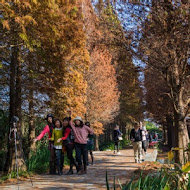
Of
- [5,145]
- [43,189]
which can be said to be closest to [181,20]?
[43,189]

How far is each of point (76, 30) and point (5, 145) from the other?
19.1ft

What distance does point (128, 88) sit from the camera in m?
31.1

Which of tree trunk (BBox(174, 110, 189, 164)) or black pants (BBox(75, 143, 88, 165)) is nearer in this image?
tree trunk (BBox(174, 110, 189, 164))

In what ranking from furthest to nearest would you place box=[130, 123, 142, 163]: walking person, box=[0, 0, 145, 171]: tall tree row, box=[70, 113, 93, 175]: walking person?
box=[130, 123, 142, 163]: walking person → box=[70, 113, 93, 175]: walking person → box=[0, 0, 145, 171]: tall tree row

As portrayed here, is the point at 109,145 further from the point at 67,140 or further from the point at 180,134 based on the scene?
the point at 180,134

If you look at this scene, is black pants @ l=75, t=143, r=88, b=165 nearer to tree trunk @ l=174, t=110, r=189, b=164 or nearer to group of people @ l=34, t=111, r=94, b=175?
group of people @ l=34, t=111, r=94, b=175

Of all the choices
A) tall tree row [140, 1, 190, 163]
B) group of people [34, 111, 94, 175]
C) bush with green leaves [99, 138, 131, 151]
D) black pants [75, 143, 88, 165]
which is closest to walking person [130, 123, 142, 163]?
tall tree row [140, 1, 190, 163]

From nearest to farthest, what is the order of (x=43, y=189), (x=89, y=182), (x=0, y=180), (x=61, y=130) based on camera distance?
1. (x=43, y=189)
2. (x=89, y=182)
3. (x=0, y=180)
4. (x=61, y=130)

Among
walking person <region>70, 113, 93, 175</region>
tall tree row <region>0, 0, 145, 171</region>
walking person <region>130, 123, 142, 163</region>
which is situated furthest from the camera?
A: walking person <region>130, 123, 142, 163</region>

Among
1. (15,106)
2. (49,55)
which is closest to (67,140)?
(15,106)

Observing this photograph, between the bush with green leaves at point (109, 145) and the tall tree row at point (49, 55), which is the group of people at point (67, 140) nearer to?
the tall tree row at point (49, 55)

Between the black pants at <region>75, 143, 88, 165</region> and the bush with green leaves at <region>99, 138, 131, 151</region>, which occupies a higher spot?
the black pants at <region>75, 143, 88, 165</region>

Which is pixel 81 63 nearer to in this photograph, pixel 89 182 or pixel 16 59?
pixel 16 59

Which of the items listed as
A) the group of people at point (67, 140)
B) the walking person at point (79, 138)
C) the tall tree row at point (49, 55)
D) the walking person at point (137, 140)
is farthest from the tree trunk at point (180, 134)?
the walking person at point (137, 140)
